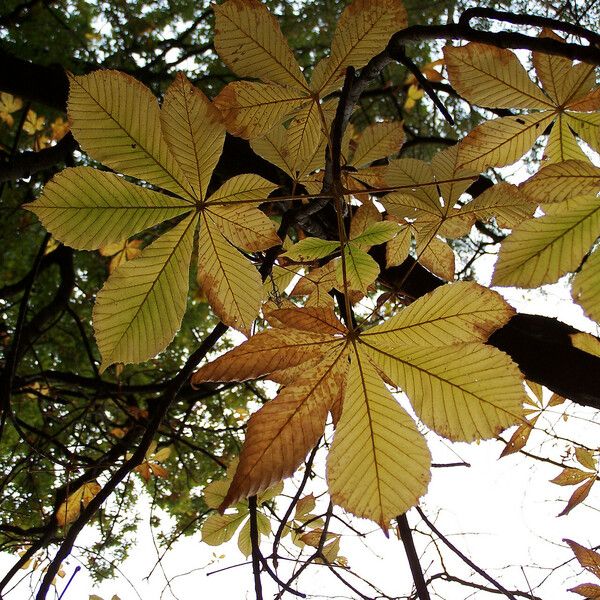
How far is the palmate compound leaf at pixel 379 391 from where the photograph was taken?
532 millimetres

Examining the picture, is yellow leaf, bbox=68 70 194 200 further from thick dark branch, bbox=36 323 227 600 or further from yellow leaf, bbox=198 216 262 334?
thick dark branch, bbox=36 323 227 600

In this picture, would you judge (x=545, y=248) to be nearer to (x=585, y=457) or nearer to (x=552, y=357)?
(x=552, y=357)

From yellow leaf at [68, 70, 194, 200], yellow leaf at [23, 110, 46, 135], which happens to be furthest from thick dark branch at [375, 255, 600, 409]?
yellow leaf at [23, 110, 46, 135]

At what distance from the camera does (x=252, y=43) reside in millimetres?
673

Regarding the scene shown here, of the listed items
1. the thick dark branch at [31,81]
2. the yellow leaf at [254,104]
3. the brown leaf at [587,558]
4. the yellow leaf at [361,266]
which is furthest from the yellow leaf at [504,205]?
the thick dark branch at [31,81]

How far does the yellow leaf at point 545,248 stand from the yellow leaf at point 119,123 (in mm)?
440

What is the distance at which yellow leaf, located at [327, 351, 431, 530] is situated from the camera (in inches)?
20.8

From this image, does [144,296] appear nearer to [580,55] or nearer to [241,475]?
[241,475]

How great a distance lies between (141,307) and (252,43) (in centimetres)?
37

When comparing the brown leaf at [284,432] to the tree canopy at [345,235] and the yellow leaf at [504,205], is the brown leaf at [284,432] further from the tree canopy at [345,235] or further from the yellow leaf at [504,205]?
the yellow leaf at [504,205]

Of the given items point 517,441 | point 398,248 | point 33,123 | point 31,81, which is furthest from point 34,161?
point 33,123

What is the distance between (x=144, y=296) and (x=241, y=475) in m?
0.26

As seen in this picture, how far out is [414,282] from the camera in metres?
1.21

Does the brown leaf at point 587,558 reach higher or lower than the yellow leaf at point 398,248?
lower
